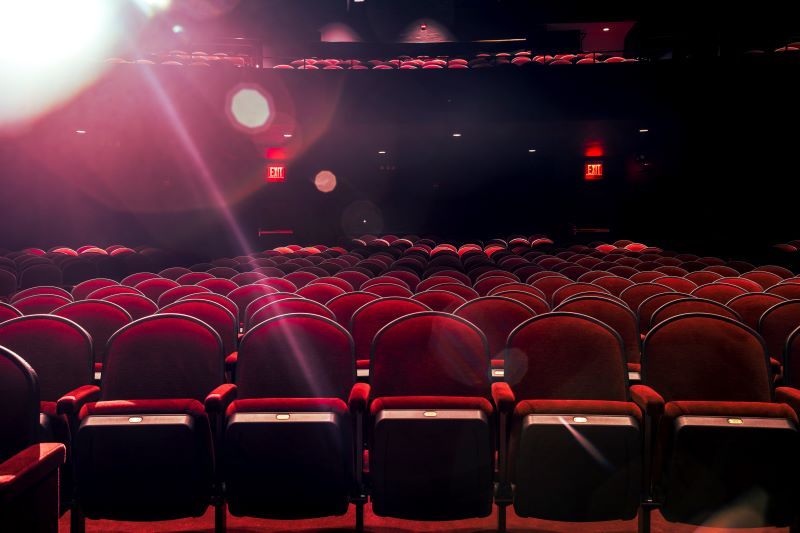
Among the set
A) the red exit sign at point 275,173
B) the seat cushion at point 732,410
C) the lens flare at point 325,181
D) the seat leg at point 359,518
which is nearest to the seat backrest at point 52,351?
the seat leg at point 359,518

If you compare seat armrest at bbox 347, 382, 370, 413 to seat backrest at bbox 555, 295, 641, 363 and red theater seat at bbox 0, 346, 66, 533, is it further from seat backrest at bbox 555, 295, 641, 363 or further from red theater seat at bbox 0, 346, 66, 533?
seat backrest at bbox 555, 295, 641, 363

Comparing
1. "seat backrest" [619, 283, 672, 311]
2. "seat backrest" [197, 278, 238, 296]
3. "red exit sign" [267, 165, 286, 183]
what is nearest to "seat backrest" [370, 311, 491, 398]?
"seat backrest" [619, 283, 672, 311]

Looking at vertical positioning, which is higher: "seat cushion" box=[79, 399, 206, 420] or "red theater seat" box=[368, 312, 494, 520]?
"seat cushion" box=[79, 399, 206, 420]

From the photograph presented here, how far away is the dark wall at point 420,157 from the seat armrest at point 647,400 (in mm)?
11322

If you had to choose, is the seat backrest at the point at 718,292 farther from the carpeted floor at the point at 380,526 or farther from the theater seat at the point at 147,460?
the theater seat at the point at 147,460

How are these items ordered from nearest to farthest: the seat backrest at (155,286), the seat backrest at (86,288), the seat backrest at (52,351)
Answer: the seat backrest at (52,351) < the seat backrest at (86,288) < the seat backrest at (155,286)

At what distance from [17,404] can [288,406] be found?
905 mm

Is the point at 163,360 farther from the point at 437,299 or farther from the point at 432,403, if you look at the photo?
the point at 437,299

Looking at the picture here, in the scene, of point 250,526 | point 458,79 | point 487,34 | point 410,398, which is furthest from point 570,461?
point 487,34

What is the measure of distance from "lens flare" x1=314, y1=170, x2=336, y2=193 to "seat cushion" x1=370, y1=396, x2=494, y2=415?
16.6m

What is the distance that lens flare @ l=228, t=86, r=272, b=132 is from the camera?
1266 centimetres

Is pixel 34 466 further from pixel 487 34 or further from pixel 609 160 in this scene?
pixel 487 34

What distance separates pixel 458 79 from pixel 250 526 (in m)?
11.9

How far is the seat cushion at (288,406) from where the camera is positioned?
7.88ft
